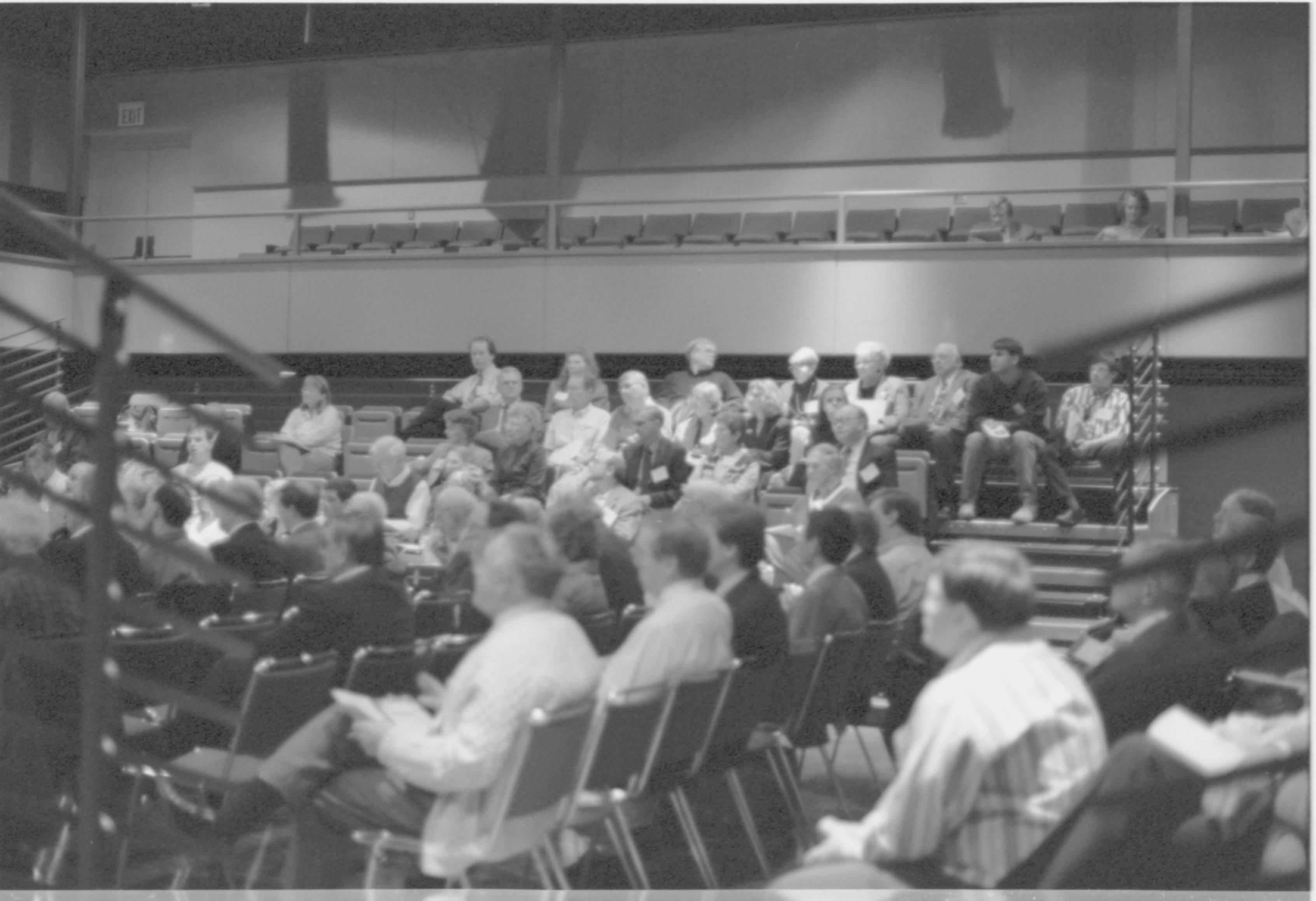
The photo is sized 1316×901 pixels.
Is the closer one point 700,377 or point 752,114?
point 700,377

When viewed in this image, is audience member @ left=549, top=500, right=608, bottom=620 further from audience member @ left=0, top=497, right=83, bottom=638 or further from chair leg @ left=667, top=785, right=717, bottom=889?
audience member @ left=0, top=497, right=83, bottom=638

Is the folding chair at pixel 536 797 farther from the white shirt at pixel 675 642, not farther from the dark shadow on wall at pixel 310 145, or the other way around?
the dark shadow on wall at pixel 310 145

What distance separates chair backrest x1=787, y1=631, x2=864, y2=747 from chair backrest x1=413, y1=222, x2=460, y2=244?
160cm

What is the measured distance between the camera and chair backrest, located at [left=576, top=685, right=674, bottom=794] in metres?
2.92

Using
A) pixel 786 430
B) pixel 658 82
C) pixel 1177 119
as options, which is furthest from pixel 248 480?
pixel 1177 119

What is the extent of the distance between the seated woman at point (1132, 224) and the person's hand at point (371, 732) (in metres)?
3.06

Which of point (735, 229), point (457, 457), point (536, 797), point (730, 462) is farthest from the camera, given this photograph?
point (735, 229)

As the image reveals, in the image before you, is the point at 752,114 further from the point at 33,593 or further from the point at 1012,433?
the point at 33,593

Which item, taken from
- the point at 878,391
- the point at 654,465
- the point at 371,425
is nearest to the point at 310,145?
the point at 371,425

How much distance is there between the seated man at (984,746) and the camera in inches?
90.7

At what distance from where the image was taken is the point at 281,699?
2996 mm

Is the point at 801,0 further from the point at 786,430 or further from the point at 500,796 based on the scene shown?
the point at 500,796

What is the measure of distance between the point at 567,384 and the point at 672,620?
118cm

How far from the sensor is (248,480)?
10.8ft
